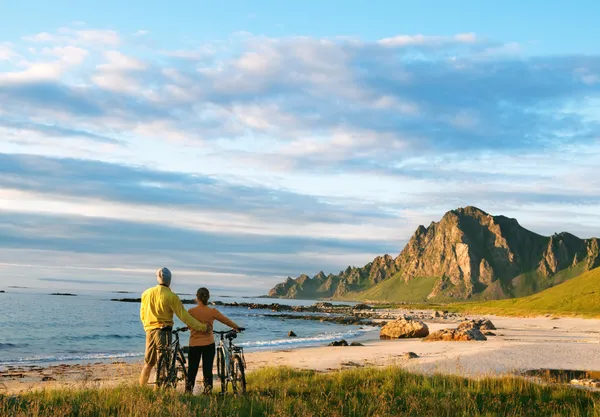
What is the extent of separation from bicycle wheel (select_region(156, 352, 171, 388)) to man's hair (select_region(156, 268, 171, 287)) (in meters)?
1.81

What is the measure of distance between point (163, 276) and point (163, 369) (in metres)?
2.43

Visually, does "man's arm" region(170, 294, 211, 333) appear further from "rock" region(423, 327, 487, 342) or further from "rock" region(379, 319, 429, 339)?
"rock" region(379, 319, 429, 339)

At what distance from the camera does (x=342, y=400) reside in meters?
13.7

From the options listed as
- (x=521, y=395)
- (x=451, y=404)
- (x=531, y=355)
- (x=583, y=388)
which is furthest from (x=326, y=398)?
(x=531, y=355)

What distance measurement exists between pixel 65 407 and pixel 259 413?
3.97 metres

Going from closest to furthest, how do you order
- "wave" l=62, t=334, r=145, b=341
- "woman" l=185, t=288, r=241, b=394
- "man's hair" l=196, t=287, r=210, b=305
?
"man's hair" l=196, t=287, r=210, b=305 < "woman" l=185, t=288, r=241, b=394 < "wave" l=62, t=334, r=145, b=341

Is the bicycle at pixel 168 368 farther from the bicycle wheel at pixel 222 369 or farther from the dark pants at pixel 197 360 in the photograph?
the bicycle wheel at pixel 222 369

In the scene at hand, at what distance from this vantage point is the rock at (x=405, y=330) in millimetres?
49062

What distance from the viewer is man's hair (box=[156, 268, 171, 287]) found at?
1365 centimetres

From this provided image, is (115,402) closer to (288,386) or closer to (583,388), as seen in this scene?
(288,386)

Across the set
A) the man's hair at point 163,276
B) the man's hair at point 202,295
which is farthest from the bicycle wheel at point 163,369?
the man's hair at point 163,276

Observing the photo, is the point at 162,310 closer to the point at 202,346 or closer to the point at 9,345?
the point at 202,346

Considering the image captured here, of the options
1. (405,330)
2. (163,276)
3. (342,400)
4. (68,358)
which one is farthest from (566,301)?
(163,276)

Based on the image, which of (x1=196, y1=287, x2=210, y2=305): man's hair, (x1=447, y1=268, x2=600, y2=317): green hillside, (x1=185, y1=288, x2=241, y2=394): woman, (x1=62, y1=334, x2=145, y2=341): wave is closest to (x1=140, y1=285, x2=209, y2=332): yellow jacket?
(x1=185, y1=288, x2=241, y2=394): woman
